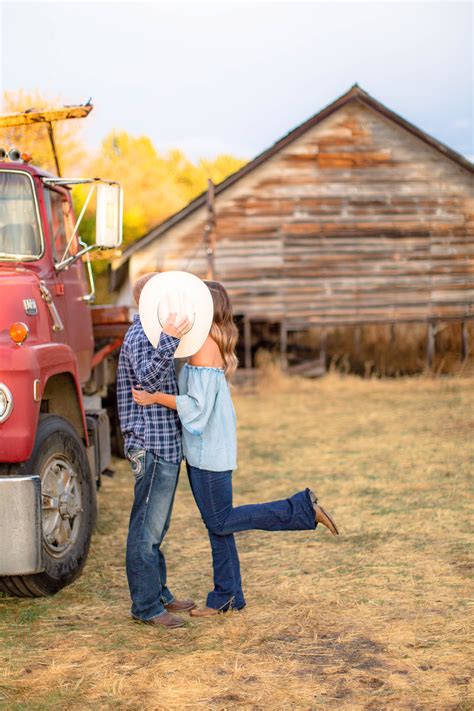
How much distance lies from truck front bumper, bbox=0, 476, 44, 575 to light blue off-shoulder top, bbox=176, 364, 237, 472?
34.2 inches

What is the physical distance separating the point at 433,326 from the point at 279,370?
12.0 feet

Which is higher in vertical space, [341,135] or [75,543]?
[341,135]

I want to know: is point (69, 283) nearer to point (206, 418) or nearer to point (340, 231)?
point (206, 418)

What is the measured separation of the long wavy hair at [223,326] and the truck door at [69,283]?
1988 mm

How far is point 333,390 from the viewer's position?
1788cm

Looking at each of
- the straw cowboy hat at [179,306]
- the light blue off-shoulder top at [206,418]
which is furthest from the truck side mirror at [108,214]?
the light blue off-shoulder top at [206,418]

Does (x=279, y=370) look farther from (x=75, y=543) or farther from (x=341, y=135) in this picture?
(x=75, y=543)

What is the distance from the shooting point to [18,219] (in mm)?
6004

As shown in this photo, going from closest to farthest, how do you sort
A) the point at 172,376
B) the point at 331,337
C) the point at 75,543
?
the point at 172,376 < the point at 75,543 < the point at 331,337

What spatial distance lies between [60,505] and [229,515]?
3.76 feet

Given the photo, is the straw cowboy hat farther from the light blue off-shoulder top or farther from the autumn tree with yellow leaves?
the autumn tree with yellow leaves

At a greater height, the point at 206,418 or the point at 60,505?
the point at 206,418

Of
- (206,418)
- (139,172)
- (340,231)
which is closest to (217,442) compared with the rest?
(206,418)

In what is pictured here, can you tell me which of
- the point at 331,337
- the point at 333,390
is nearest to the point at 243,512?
the point at 333,390
